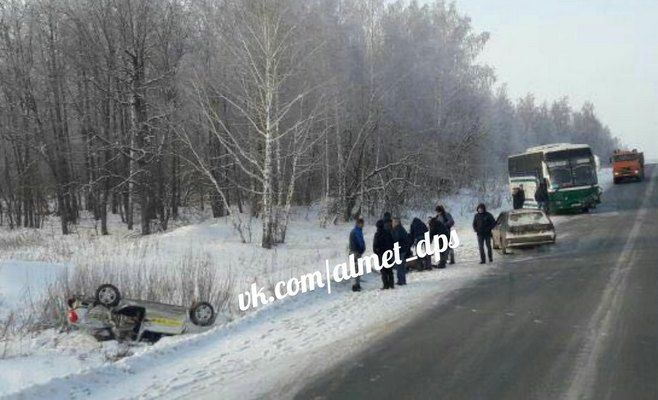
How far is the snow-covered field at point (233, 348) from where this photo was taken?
812 cm

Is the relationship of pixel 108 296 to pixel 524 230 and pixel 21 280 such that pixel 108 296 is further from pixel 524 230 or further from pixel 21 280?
pixel 524 230

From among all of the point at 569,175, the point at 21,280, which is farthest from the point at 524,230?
the point at 21,280

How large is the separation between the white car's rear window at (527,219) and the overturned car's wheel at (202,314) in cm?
1291

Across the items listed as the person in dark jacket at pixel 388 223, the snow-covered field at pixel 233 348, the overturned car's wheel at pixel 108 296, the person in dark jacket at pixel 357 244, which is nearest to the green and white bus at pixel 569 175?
the snow-covered field at pixel 233 348

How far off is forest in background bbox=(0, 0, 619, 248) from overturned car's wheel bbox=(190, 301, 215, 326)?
14120 millimetres

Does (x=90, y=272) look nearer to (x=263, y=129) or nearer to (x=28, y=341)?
(x=28, y=341)

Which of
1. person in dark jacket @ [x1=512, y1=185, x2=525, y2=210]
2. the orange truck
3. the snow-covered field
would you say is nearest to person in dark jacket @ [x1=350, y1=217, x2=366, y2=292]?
the snow-covered field

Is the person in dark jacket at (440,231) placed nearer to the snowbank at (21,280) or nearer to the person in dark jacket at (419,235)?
the person in dark jacket at (419,235)

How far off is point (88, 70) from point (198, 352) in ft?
115

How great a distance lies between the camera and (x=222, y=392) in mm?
7832

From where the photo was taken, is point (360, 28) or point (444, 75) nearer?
point (360, 28)

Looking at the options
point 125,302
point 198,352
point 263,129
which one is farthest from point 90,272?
point 263,129

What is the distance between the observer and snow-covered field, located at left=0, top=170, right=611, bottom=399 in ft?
26.6

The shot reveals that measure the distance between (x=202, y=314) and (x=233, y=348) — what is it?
1.96 m
